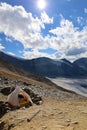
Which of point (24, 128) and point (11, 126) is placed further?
point (11, 126)

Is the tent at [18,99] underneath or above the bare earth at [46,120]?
above

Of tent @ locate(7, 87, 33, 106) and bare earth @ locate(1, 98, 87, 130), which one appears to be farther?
tent @ locate(7, 87, 33, 106)

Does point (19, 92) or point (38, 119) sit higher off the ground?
point (19, 92)

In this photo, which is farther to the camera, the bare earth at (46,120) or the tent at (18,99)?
the tent at (18,99)

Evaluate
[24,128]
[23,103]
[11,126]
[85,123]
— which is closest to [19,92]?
[23,103]

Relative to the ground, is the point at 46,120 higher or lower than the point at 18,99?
lower

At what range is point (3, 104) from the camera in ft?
77.3

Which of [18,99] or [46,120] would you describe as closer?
[46,120]

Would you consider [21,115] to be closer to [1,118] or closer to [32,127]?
[1,118]

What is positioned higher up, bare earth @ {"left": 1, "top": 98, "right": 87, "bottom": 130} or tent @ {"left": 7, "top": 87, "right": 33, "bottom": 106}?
tent @ {"left": 7, "top": 87, "right": 33, "bottom": 106}

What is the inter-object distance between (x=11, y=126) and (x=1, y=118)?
10.7ft

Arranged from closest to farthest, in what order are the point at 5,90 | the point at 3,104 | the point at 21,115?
the point at 21,115
the point at 3,104
the point at 5,90

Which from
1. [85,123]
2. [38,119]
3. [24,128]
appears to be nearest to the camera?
[85,123]

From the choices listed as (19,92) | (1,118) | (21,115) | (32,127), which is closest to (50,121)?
(32,127)
